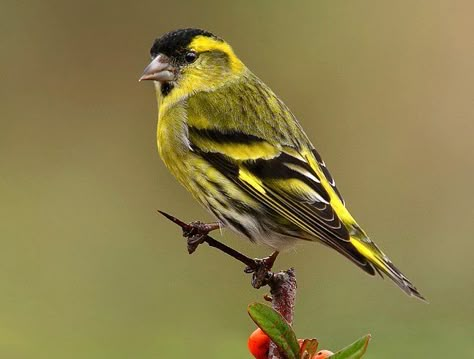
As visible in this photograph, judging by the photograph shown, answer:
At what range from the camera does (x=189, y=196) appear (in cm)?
733

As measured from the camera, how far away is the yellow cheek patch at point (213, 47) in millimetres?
4757

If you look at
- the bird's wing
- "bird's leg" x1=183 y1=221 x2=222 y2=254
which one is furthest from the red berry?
the bird's wing

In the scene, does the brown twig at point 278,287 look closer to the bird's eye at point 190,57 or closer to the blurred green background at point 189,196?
the bird's eye at point 190,57

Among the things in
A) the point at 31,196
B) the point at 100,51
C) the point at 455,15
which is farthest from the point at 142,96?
the point at 455,15

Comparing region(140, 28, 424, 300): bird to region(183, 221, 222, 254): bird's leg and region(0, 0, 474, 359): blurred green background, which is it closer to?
region(183, 221, 222, 254): bird's leg

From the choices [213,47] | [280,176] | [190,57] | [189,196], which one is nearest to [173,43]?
[190,57]

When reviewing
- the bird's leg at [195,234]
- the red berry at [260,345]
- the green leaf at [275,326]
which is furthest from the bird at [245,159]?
the green leaf at [275,326]

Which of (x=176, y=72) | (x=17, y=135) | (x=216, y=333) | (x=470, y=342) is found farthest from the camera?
(x=17, y=135)

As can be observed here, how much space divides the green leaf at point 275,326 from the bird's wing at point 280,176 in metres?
1.48

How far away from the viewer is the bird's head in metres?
4.63

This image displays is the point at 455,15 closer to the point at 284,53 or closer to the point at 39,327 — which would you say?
the point at 284,53

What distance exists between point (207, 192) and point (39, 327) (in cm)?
193

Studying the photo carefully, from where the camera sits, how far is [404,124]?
28.6 ft

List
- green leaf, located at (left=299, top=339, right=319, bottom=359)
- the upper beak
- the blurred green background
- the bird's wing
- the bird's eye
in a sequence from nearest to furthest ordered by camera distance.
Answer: green leaf, located at (left=299, top=339, right=319, bottom=359), the bird's wing, the upper beak, the bird's eye, the blurred green background
